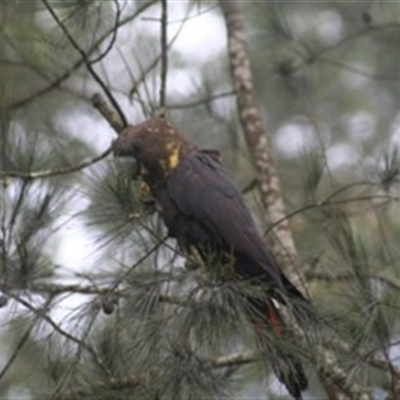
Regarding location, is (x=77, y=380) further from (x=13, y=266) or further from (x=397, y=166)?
(x=397, y=166)

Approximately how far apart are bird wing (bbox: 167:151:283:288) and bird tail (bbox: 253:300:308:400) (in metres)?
0.09

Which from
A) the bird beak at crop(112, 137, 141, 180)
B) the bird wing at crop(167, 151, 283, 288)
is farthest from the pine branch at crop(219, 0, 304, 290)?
the bird beak at crop(112, 137, 141, 180)

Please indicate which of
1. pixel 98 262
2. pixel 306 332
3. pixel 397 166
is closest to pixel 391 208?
pixel 397 166

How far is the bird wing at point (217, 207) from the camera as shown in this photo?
1.94 meters

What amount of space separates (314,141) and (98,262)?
1.05 metres

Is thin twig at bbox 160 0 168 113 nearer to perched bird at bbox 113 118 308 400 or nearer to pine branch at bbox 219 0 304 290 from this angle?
perched bird at bbox 113 118 308 400

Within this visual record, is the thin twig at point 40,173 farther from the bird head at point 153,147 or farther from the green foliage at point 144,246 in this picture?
the bird head at point 153,147

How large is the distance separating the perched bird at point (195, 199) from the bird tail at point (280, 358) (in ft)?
0.05

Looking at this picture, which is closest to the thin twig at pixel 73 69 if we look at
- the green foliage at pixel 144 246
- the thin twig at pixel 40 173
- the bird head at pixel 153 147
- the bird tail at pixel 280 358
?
the green foliage at pixel 144 246

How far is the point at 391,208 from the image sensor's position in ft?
10.4

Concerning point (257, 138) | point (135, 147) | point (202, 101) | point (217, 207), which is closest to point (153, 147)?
point (135, 147)

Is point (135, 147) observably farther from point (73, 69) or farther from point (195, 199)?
point (73, 69)

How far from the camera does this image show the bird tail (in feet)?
5.84

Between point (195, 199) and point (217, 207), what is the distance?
39 mm
